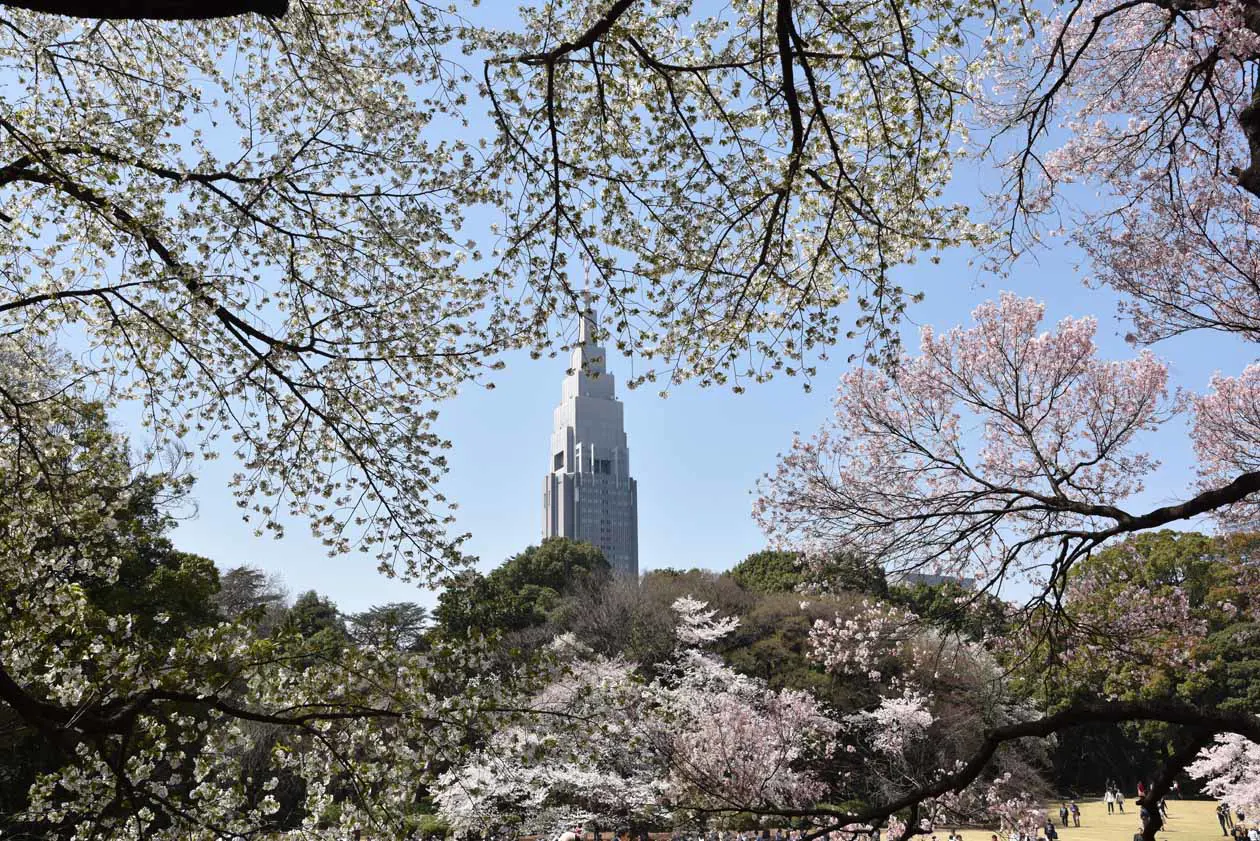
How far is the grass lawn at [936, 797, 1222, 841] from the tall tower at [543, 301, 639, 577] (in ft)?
236

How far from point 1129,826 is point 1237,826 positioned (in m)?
4.31

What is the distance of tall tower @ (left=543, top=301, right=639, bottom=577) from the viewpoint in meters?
97.6

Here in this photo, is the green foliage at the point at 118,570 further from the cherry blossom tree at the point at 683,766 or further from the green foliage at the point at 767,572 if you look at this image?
the green foliage at the point at 767,572

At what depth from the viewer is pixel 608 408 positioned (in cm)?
9588

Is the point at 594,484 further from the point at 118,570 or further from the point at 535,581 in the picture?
the point at 118,570

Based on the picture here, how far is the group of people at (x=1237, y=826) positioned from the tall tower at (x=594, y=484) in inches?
3025

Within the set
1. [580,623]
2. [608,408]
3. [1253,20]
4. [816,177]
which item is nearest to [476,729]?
[816,177]

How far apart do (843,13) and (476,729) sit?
4.05 meters

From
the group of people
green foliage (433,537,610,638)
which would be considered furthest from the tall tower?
the group of people

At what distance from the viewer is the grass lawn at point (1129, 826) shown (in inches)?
738

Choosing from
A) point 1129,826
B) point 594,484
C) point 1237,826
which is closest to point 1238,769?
point 1237,826

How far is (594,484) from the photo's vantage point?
97938 millimetres

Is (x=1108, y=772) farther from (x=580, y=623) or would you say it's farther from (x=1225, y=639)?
(x=580, y=623)

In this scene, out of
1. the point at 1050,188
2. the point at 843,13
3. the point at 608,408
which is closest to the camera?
the point at 843,13
